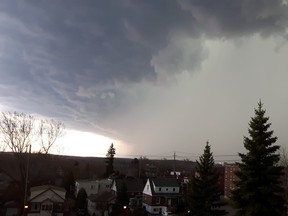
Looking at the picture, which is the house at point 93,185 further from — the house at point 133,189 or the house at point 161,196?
the house at point 161,196

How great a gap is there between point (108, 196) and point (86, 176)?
4108cm

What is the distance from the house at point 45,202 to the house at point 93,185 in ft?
69.1

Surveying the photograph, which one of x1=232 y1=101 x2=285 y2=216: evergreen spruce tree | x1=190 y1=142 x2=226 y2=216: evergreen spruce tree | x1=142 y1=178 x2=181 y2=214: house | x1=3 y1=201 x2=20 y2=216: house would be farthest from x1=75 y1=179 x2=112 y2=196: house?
x1=232 y1=101 x2=285 y2=216: evergreen spruce tree

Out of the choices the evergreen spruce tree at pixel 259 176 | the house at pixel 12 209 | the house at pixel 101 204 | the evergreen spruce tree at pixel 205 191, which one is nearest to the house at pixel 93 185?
the house at pixel 101 204

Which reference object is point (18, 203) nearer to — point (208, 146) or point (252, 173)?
point (208, 146)

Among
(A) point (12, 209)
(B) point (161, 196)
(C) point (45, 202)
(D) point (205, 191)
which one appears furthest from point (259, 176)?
(A) point (12, 209)

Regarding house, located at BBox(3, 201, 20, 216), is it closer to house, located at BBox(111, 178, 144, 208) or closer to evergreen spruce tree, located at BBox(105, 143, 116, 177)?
house, located at BBox(111, 178, 144, 208)

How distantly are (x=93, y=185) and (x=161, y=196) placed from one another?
798 inches

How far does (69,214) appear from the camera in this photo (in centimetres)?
5553

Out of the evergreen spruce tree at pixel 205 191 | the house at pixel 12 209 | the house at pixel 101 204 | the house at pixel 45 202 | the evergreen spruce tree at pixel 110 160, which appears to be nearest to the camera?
the evergreen spruce tree at pixel 205 191

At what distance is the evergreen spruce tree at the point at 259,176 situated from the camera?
21.6 metres

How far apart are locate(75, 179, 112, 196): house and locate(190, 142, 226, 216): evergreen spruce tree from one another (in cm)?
4995

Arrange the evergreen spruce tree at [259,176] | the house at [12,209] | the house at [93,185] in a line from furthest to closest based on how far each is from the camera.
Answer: the house at [93,185]
the house at [12,209]
the evergreen spruce tree at [259,176]

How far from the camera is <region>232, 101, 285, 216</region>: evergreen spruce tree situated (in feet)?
70.7
